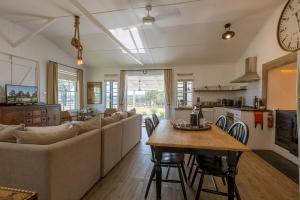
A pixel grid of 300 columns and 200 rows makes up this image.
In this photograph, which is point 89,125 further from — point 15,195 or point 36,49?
point 36,49

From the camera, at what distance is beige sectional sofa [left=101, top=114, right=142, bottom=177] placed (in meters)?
2.80

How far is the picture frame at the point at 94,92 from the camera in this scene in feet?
25.6

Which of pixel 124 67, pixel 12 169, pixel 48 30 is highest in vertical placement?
pixel 48 30

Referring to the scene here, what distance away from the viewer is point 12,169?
69.9 inches

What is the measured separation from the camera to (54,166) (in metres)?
1.72

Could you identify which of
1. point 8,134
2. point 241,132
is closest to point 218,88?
point 241,132

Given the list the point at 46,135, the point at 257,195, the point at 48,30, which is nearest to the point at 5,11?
the point at 48,30

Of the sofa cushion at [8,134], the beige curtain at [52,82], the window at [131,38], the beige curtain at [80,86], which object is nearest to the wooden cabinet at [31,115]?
the beige curtain at [52,82]

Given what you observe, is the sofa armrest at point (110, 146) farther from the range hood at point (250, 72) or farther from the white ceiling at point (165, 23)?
the range hood at point (250, 72)

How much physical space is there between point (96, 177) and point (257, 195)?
2205mm

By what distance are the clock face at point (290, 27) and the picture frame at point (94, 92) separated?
253 inches

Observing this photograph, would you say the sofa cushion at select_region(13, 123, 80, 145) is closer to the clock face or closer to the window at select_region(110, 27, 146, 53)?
the window at select_region(110, 27, 146, 53)

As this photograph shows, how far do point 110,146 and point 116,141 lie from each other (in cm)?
28

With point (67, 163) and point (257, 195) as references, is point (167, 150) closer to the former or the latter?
point (67, 163)
